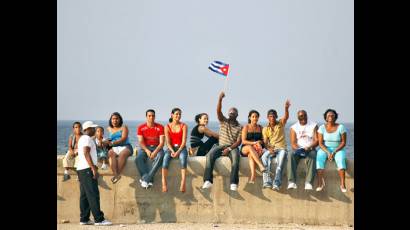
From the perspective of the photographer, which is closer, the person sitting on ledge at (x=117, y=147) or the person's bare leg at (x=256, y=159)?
the person's bare leg at (x=256, y=159)

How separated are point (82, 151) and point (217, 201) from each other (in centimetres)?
262

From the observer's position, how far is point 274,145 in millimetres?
15992

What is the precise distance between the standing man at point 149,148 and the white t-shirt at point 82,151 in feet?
2.64

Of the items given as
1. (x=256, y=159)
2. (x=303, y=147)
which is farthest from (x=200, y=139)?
(x=303, y=147)

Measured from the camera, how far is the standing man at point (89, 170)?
15.3m

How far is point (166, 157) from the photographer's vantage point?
621 inches

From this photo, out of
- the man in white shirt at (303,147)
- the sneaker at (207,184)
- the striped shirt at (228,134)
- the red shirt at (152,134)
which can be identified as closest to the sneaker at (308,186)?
the man in white shirt at (303,147)

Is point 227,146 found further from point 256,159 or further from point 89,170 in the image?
point 89,170

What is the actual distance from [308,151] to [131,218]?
342 centimetres

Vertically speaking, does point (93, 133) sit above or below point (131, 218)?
above

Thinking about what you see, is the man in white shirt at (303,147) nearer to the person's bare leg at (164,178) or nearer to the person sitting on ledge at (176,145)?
the person sitting on ledge at (176,145)
